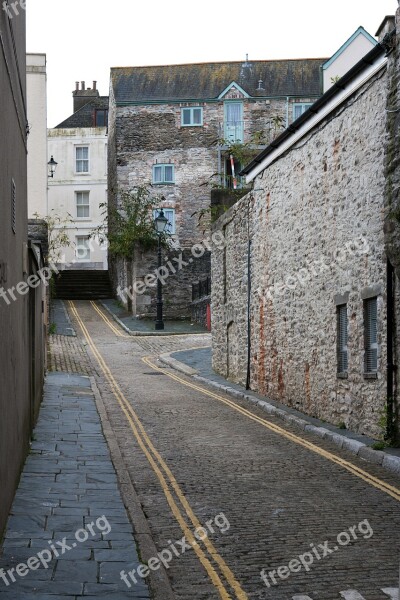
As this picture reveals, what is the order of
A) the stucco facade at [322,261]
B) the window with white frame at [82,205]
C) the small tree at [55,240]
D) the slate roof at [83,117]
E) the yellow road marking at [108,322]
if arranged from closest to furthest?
1. the stucco facade at [322,261]
2. the yellow road marking at [108,322]
3. the small tree at [55,240]
4. the window with white frame at [82,205]
5. the slate roof at [83,117]

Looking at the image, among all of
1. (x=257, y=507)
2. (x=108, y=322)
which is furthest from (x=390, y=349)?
(x=108, y=322)

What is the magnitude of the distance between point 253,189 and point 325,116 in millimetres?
5316

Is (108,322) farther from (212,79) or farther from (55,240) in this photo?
(212,79)

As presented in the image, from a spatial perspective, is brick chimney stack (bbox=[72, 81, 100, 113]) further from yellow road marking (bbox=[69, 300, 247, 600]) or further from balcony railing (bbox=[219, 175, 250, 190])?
yellow road marking (bbox=[69, 300, 247, 600])

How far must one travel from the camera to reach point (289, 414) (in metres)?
15.3

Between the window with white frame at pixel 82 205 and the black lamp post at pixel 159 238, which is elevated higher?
the window with white frame at pixel 82 205

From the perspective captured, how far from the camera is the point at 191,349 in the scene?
29.4 m

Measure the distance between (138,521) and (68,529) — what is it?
0.68 metres

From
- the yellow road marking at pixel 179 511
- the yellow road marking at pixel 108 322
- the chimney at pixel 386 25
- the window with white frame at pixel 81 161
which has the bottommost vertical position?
the yellow road marking at pixel 179 511

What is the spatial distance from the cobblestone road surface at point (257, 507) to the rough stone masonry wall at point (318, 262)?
110cm

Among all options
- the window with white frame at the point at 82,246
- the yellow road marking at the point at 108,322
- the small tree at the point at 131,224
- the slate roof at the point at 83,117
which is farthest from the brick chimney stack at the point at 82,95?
the yellow road marking at the point at 108,322

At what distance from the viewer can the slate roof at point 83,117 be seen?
61.4m

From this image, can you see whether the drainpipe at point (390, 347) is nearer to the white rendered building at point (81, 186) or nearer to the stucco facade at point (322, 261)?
the stucco facade at point (322, 261)

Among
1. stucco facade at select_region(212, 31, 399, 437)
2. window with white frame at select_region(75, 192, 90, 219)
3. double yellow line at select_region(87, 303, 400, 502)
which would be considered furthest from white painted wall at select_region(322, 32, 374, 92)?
window with white frame at select_region(75, 192, 90, 219)
